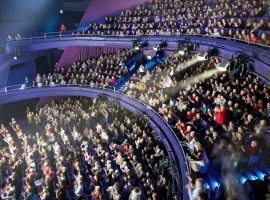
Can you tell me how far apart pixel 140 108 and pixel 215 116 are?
4839mm

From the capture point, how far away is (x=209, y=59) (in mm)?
12508

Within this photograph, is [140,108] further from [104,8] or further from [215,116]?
[104,8]

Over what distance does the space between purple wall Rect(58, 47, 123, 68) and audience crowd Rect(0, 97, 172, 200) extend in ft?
21.1

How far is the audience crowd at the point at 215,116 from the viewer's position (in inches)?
260

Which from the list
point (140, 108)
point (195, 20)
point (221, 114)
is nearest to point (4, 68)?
point (140, 108)

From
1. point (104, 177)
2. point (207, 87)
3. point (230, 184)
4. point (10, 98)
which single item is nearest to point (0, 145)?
point (10, 98)

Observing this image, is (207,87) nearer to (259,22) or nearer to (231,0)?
(259,22)

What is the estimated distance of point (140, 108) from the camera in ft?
41.8

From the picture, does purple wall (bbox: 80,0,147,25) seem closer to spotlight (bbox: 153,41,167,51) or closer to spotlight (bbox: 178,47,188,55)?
spotlight (bbox: 153,41,167,51)

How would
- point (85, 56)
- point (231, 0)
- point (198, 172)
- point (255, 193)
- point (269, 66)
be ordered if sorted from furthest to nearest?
1. point (85, 56)
2. point (231, 0)
3. point (269, 66)
4. point (198, 172)
5. point (255, 193)

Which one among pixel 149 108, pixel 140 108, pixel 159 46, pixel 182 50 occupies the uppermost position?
pixel 159 46

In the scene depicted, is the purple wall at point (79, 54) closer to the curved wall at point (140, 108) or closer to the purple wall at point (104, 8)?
the purple wall at point (104, 8)

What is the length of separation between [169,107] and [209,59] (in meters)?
3.27

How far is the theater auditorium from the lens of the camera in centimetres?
699
